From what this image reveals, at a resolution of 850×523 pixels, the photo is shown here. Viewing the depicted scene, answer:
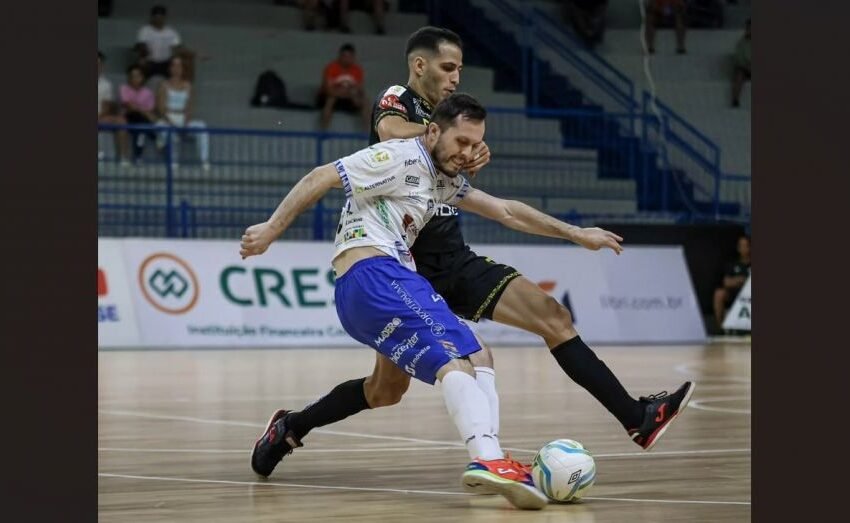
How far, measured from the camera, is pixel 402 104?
252 inches

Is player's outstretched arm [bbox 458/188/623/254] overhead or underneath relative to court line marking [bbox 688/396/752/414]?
overhead

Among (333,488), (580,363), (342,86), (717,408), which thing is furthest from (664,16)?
(333,488)

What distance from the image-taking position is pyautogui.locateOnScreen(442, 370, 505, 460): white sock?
5039mm

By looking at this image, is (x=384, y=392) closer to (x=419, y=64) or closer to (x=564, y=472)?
(x=564, y=472)

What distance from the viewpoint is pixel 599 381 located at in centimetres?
600

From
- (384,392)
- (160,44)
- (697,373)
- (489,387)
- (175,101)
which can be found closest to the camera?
(489,387)

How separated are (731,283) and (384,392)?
14723mm

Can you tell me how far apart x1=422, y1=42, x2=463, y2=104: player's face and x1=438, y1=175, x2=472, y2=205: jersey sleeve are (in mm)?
726

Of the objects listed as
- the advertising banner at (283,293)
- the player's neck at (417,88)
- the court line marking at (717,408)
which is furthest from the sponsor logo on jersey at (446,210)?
the advertising banner at (283,293)

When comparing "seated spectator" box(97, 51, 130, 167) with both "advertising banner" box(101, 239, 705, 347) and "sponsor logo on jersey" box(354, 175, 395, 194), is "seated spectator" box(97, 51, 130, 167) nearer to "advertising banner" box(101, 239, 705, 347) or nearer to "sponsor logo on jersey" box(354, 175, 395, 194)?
"advertising banner" box(101, 239, 705, 347)

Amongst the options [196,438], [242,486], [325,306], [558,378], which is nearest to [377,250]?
[242,486]

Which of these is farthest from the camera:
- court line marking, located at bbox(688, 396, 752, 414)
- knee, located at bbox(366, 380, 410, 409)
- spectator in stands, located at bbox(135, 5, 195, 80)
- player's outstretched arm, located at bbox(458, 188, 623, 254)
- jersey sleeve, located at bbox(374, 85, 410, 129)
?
spectator in stands, located at bbox(135, 5, 195, 80)

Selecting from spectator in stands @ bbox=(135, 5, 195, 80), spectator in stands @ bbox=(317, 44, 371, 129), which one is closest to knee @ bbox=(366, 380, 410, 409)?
spectator in stands @ bbox=(135, 5, 195, 80)
